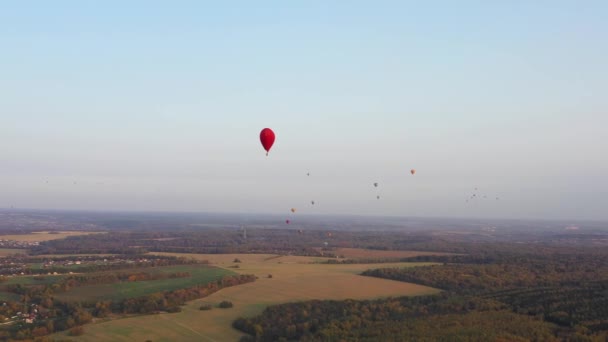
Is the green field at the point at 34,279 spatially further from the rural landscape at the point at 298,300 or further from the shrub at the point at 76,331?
the shrub at the point at 76,331

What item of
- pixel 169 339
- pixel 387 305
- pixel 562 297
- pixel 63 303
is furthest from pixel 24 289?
pixel 562 297

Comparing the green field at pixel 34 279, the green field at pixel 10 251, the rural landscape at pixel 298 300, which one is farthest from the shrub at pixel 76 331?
the green field at pixel 10 251

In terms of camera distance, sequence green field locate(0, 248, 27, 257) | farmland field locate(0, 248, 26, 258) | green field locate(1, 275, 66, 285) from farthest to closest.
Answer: green field locate(0, 248, 27, 257) → farmland field locate(0, 248, 26, 258) → green field locate(1, 275, 66, 285)

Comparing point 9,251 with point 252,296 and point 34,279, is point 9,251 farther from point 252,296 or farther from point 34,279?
point 252,296

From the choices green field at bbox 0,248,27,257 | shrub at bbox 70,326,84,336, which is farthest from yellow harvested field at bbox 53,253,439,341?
green field at bbox 0,248,27,257

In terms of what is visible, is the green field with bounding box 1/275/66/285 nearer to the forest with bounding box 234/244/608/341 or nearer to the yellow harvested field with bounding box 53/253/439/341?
the yellow harvested field with bounding box 53/253/439/341

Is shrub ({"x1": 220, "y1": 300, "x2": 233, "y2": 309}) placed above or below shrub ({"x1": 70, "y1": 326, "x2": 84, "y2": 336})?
above

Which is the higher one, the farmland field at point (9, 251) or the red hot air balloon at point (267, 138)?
the red hot air balloon at point (267, 138)

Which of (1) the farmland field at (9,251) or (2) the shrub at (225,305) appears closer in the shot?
(2) the shrub at (225,305)
